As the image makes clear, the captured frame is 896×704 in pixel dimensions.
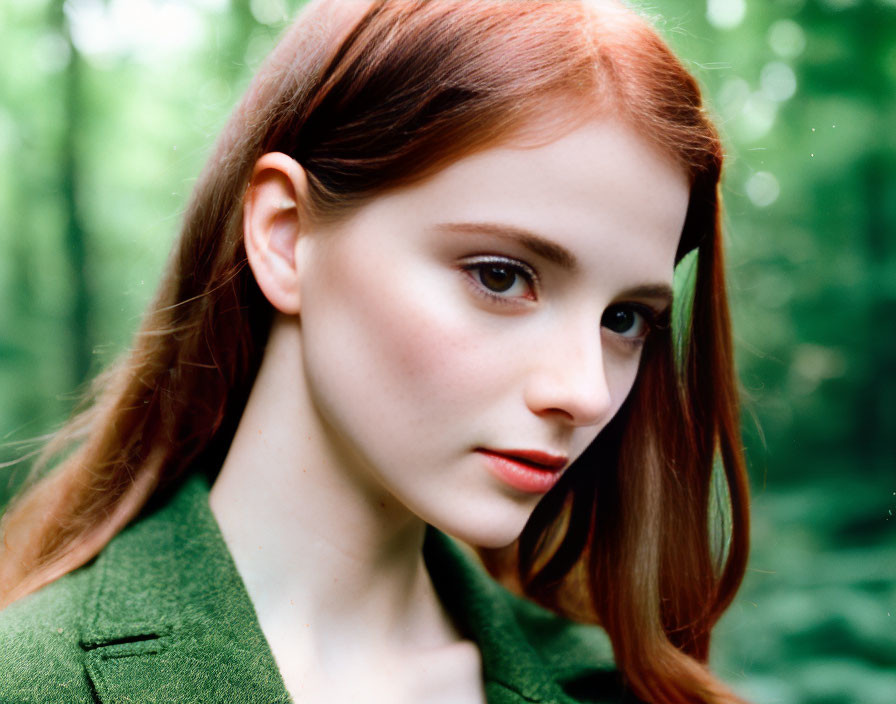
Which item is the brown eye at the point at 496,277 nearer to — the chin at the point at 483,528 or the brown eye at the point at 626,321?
the brown eye at the point at 626,321

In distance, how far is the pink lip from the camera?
1166 millimetres

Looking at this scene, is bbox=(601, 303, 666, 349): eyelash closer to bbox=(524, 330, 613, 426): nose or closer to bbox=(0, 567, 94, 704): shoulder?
bbox=(524, 330, 613, 426): nose

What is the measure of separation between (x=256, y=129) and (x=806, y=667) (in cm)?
250

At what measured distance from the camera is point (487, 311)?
3.74ft

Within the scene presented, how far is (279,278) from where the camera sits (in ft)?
4.18

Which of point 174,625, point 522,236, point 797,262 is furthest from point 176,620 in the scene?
point 797,262

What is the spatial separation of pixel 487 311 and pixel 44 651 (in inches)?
29.9

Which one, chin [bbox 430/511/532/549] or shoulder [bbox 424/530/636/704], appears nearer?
chin [bbox 430/511/532/549]

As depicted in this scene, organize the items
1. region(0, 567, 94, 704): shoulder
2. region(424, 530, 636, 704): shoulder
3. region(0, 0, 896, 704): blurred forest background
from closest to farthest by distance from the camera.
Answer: region(0, 567, 94, 704): shoulder → region(424, 530, 636, 704): shoulder → region(0, 0, 896, 704): blurred forest background

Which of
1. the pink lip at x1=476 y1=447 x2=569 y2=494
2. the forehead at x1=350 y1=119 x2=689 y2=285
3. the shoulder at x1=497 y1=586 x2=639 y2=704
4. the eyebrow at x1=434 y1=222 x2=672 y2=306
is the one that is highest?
the forehead at x1=350 y1=119 x2=689 y2=285

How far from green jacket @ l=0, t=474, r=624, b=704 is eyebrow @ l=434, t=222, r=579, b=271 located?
0.62m

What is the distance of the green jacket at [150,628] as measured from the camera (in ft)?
3.63

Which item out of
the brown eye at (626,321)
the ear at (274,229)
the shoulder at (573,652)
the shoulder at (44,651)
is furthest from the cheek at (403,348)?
the shoulder at (573,652)

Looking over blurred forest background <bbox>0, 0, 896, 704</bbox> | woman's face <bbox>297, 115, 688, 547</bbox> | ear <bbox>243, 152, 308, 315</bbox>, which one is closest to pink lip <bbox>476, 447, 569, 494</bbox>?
woman's face <bbox>297, 115, 688, 547</bbox>
